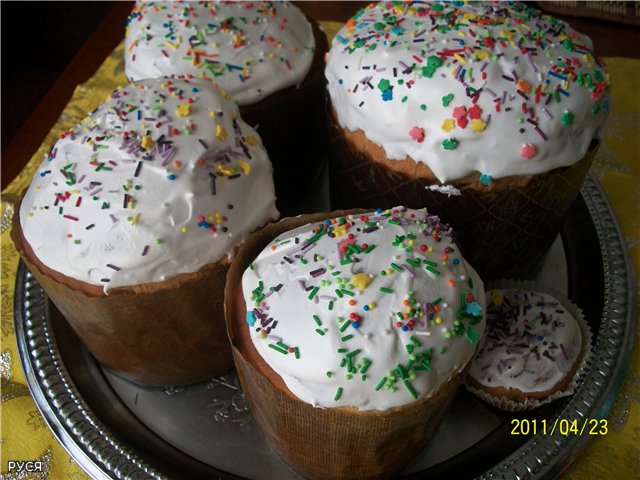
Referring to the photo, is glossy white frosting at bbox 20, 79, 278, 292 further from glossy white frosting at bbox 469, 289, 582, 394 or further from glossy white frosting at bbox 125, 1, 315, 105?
glossy white frosting at bbox 469, 289, 582, 394

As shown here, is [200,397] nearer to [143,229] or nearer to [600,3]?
[143,229]

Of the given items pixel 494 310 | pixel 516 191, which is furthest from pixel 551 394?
pixel 516 191

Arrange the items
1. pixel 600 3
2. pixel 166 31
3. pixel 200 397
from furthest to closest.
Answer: pixel 600 3, pixel 166 31, pixel 200 397

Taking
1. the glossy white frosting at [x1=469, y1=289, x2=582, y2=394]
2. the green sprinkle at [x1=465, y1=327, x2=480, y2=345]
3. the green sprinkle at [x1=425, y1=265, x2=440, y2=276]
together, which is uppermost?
the green sprinkle at [x1=425, y1=265, x2=440, y2=276]

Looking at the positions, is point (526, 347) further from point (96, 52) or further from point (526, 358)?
point (96, 52)

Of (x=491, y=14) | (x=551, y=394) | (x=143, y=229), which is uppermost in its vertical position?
(x=491, y=14)

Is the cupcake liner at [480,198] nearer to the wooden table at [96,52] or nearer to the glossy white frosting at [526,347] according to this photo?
the glossy white frosting at [526,347]

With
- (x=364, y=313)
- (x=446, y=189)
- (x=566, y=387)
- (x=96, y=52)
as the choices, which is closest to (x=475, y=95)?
(x=446, y=189)

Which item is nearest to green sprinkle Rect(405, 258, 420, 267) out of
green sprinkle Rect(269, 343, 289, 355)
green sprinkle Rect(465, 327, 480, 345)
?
green sprinkle Rect(465, 327, 480, 345)
